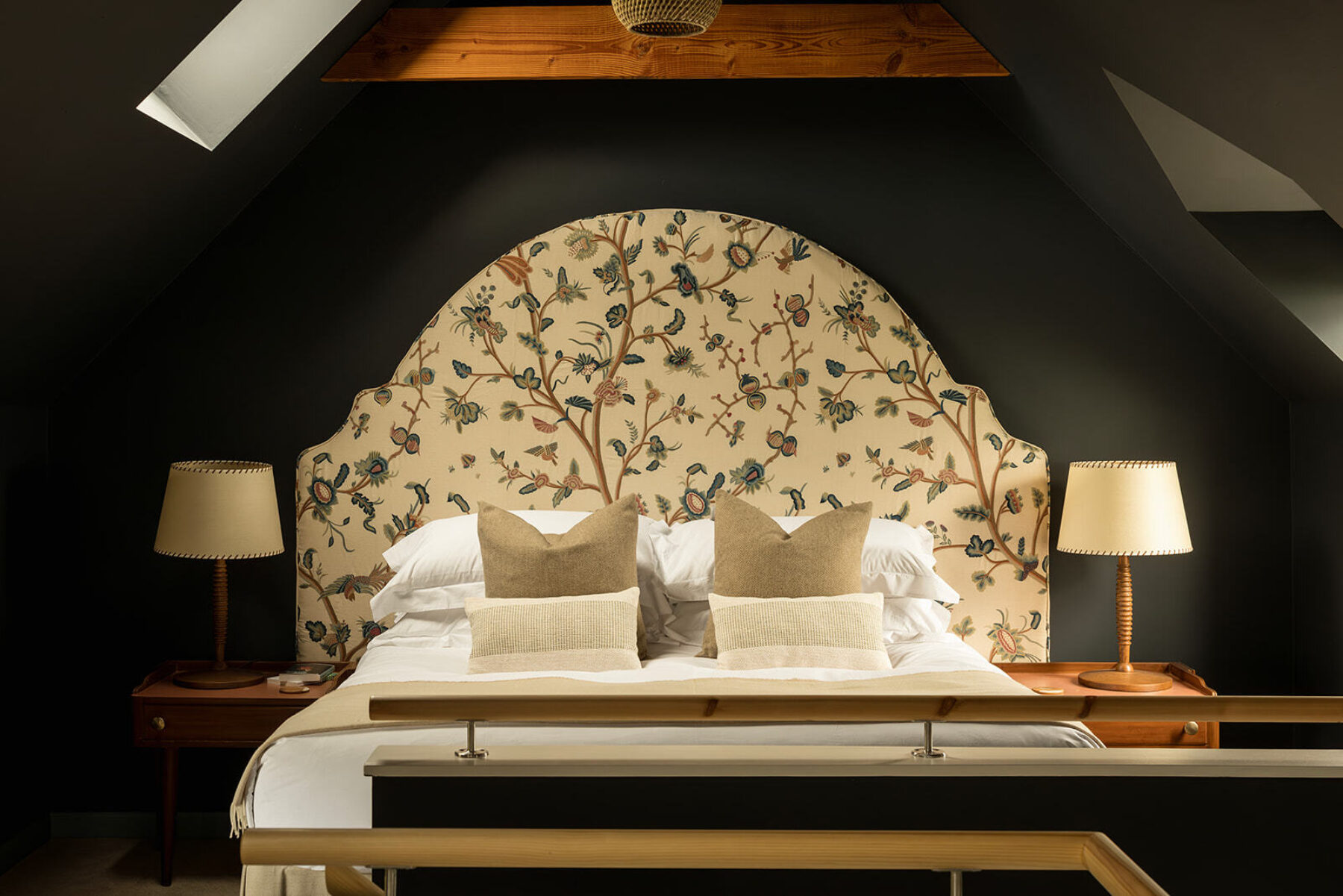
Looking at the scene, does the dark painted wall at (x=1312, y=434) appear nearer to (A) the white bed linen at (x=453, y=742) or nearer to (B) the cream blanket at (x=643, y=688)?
(B) the cream blanket at (x=643, y=688)

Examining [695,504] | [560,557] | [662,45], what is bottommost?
[560,557]

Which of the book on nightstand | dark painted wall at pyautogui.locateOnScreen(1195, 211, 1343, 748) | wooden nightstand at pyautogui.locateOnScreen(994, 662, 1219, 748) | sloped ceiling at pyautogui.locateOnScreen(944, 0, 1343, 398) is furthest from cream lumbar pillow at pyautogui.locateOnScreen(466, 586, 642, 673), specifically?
dark painted wall at pyautogui.locateOnScreen(1195, 211, 1343, 748)

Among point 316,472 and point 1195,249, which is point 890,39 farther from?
point 316,472

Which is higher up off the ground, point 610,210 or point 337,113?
point 337,113

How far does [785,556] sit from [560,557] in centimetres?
60

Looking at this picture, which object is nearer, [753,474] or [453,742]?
[453,742]

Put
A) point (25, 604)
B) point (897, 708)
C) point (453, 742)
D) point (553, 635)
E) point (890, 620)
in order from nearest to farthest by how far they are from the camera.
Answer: point (897, 708)
point (453, 742)
point (553, 635)
point (890, 620)
point (25, 604)

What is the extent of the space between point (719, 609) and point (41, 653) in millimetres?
2192

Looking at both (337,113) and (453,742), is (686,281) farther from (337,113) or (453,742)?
(453,742)

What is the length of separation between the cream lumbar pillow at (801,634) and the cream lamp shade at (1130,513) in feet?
2.71

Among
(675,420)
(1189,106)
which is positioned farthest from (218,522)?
(1189,106)

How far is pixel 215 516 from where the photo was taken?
3365 millimetres

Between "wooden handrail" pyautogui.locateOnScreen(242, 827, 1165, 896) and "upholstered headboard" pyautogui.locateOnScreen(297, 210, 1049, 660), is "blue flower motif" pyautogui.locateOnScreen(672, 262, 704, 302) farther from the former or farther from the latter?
"wooden handrail" pyautogui.locateOnScreen(242, 827, 1165, 896)

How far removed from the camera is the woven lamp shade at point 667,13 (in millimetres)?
2580
